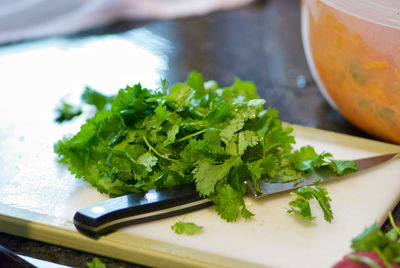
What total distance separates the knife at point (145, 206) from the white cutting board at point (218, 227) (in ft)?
0.08

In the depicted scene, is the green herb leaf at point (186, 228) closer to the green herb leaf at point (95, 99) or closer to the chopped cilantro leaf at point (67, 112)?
the green herb leaf at point (95, 99)

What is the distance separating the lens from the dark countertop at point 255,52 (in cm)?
186

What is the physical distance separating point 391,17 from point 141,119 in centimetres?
73

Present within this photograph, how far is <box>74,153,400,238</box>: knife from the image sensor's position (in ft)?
3.76

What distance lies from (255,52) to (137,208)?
1.28m

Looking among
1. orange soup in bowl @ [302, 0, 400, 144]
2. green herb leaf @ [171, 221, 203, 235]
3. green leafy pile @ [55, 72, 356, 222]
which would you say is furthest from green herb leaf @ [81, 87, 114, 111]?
orange soup in bowl @ [302, 0, 400, 144]

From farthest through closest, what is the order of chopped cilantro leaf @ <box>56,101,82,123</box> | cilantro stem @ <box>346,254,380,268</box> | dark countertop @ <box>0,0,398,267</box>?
dark countertop @ <box>0,0,398,267</box>
chopped cilantro leaf @ <box>56,101,82,123</box>
cilantro stem @ <box>346,254,380,268</box>

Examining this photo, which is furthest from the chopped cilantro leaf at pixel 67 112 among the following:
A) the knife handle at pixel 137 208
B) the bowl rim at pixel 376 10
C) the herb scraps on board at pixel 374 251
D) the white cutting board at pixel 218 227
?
the herb scraps on board at pixel 374 251

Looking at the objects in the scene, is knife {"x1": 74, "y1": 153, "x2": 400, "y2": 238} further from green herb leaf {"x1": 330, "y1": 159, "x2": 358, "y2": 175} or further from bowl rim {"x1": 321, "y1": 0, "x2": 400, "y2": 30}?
bowl rim {"x1": 321, "y1": 0, "x2": 400, "y2": 30}

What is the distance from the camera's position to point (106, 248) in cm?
117

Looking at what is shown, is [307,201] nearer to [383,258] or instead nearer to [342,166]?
[342,166]

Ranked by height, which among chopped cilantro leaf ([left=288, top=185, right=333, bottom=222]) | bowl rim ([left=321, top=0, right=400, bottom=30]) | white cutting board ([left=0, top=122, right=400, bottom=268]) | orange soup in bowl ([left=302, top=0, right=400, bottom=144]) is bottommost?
white cutting board ([left=0, top=122, right=400, bottom=268])

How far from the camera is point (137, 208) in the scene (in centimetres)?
118

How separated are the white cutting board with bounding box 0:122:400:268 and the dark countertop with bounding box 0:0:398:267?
1.46ft
